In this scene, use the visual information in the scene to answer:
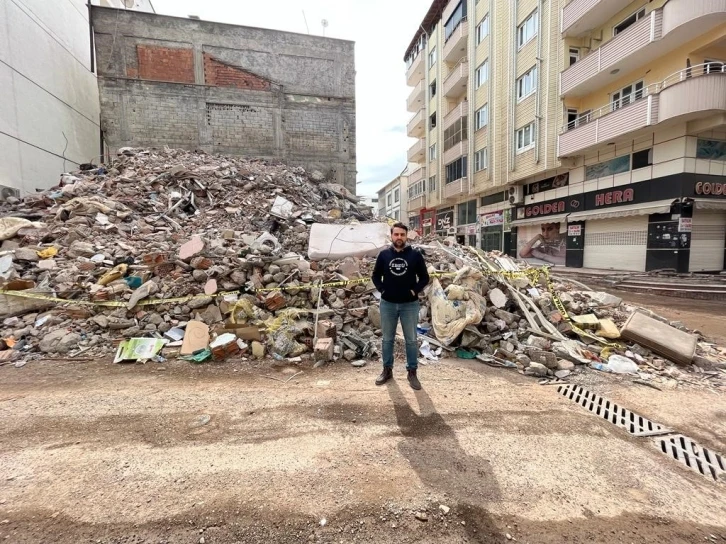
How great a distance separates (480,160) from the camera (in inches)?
906

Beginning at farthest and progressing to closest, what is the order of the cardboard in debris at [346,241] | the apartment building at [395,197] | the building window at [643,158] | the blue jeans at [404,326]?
1. the apartment building at [395,197]
2. the building window at [643,158]
3. the cardboard in debris at [346,241]
4. the blue jeans at [404,326]

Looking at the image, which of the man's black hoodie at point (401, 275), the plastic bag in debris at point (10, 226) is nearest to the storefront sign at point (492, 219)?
the man's black hoodie at point (401, 275)

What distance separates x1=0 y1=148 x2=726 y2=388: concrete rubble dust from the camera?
4645 millimetres

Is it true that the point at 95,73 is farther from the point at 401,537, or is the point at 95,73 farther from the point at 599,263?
the point at 599,263

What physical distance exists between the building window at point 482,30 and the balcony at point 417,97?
339 inches

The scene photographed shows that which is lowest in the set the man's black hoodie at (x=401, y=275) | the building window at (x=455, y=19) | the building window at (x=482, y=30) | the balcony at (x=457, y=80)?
the man's black hoodie at (x=401, y=275)

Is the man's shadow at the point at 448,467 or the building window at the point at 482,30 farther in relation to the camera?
the building window at the point at 482,30

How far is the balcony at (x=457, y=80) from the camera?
2361 cm

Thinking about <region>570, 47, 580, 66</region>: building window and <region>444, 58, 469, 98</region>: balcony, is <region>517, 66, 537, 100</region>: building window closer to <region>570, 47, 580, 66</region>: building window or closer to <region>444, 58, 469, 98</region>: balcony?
<region>570, 47, 580, 66</region>: building window

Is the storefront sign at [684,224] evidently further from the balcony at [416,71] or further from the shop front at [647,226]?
the balcony at [416,71]

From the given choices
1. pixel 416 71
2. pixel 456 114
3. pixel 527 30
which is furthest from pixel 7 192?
pixel 416 71

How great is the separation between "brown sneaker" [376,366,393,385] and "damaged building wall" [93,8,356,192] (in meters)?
13.9

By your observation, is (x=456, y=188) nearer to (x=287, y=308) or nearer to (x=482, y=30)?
(x=482, y=30)

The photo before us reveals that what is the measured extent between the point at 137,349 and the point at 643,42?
18.2m
